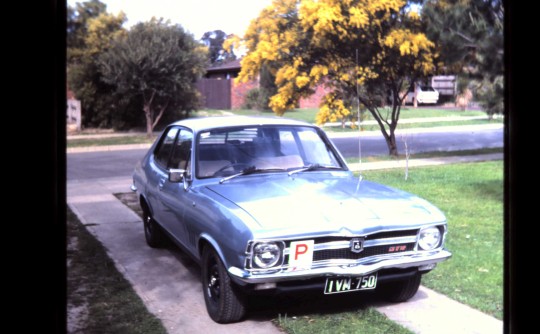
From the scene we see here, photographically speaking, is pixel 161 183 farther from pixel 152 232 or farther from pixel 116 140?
pixel 116 140

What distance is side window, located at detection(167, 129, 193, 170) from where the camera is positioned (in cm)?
482

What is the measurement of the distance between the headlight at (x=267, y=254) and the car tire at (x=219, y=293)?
30 centimetres

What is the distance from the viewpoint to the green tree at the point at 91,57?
3.38 metres

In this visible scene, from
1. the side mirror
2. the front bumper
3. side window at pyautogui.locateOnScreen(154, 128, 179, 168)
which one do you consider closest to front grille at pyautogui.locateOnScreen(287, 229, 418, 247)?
the front bumper

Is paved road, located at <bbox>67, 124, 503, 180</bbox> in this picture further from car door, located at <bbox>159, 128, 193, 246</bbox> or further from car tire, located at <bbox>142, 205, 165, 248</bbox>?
car door, located at <bbox>159, 128, 193, 246</bbox>

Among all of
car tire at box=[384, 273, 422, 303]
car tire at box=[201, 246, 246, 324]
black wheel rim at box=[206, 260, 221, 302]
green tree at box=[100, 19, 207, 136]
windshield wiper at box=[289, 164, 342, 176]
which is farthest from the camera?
green tree at box=[100, 19, 207, 136]

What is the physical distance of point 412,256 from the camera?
384 centimetres

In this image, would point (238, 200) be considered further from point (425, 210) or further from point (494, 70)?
point (494, 70)

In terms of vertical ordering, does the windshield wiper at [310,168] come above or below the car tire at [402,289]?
above

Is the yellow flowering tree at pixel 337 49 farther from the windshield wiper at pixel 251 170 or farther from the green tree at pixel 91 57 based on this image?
the windshield wiper at pixel 251 170

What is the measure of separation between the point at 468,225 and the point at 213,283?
3546mm

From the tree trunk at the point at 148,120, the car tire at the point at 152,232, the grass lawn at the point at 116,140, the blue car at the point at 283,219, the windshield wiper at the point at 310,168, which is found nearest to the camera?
the blue car at the point at 283,219

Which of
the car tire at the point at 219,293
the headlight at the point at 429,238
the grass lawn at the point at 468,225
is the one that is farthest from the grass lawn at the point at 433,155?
the car tire at the point at 219,293

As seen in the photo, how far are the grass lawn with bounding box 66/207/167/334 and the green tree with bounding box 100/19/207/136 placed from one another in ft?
11.7
